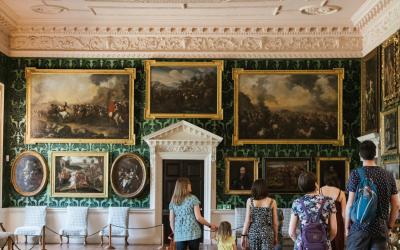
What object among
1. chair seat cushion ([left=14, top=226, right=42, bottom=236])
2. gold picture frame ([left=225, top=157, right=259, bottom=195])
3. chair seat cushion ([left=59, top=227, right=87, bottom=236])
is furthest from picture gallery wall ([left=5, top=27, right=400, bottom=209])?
chair seat cushion ([left=14, top=226, right=42, bottom=236])

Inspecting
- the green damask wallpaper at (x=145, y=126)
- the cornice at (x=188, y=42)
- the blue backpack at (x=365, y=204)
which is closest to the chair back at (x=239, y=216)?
the green damask wallpaper at (x=145, y=126)

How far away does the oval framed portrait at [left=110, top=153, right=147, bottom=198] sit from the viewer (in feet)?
72.1

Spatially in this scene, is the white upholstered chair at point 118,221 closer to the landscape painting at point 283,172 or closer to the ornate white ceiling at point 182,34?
the landscape painting at point 283,172

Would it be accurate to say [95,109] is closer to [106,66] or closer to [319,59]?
[106,66]

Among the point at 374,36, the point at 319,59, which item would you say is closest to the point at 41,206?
the point at 319,59

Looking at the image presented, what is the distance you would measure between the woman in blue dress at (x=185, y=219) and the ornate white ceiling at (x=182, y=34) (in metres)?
11.4

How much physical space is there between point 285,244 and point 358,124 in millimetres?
5248

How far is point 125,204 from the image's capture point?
72.3ft

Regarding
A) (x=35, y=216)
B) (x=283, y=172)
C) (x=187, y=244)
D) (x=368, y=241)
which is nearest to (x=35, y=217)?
(x=35, y=216)

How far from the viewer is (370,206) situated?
765 cm

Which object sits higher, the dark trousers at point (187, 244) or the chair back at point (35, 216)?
the dark trousers at point (187, 244)

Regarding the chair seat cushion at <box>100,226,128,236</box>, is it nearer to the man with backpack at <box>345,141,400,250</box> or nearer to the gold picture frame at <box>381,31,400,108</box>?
the gold picture frame at <box>381,31,400,108</box>

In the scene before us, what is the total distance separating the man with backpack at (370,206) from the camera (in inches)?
302

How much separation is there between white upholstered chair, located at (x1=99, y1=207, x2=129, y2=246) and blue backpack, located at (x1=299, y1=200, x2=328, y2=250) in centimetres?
1392
